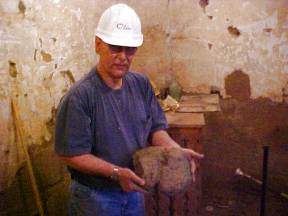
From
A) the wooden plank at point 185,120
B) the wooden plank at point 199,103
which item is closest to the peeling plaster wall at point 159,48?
the wooden plank at point 199,103

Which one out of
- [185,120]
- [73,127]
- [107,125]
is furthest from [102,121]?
[185,120]

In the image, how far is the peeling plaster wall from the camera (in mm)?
2760

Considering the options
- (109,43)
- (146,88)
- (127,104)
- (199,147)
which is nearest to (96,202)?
(127,104)

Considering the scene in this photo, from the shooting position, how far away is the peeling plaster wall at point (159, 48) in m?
2.76

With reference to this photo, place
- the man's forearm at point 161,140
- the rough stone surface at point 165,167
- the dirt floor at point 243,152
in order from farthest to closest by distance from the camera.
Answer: the dirt floor at point 243,152 < the man's forearm at point 161,140 < the rough stone surface at point 165,167

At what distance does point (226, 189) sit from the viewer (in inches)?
168

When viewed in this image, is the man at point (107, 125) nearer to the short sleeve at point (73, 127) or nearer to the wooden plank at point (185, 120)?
the short sleeve at point (73, 127)

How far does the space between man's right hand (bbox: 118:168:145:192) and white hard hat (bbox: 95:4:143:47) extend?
0.59 metres

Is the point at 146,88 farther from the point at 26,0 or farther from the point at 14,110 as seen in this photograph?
the point at 26,0

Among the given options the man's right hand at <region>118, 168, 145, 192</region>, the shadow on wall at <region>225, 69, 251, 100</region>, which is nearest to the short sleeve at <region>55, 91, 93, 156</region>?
the man's right hand at <region>118, 168, 145, 192</region>

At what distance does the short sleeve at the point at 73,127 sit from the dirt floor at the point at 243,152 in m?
2.43

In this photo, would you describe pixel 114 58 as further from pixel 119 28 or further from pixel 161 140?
pixel 161 140

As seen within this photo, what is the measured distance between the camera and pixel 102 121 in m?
1.89

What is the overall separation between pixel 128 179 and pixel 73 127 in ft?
1.14
